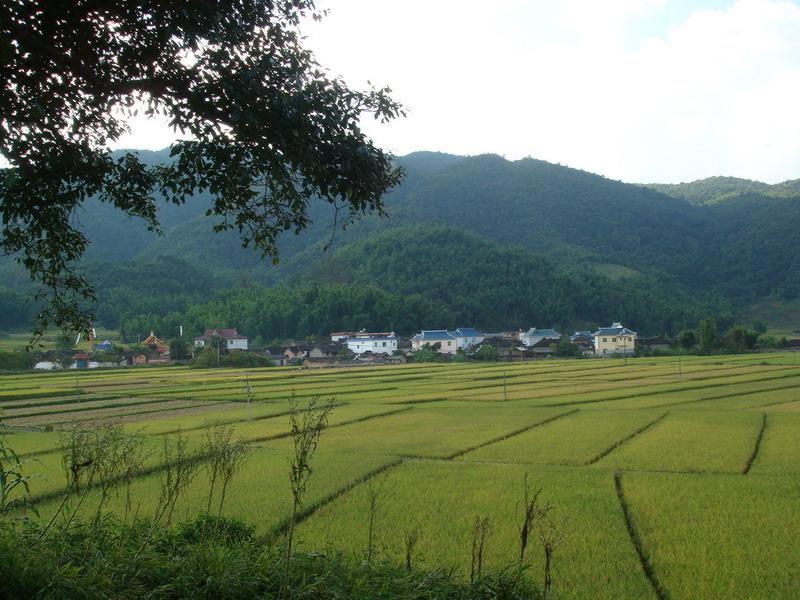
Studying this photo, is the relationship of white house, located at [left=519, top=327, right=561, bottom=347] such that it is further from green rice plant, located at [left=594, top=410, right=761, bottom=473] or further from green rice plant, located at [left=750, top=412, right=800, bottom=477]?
green rice plant, located at [left=750, top=412, right=800, bottom=477]

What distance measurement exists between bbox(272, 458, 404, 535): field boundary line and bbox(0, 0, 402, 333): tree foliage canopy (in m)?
4.27

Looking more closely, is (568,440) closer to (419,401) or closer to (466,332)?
(419,401)

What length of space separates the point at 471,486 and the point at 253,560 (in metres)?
6.03

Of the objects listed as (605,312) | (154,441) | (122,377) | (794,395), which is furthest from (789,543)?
(605,312)

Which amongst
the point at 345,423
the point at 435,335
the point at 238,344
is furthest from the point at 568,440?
the point at 435,335

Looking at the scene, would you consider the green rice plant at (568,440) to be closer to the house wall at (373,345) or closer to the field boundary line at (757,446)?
the field boundary line at (757,446)

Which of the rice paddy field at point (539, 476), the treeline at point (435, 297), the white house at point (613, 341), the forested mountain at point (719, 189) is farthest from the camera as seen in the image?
the forested mountain at point (719, 189)

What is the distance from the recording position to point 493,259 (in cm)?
9938

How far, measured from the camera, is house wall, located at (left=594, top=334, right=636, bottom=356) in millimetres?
72363

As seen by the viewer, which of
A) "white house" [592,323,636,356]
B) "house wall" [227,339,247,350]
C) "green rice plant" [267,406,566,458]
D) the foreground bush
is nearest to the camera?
the foreground bush

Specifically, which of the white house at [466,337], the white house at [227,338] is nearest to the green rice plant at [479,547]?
the white house at [227,338]

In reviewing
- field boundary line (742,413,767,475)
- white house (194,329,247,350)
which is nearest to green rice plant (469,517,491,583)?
field boundary line (742,413,767,475)

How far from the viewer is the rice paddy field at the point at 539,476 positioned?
23.0 ft

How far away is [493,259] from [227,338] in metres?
41.6
